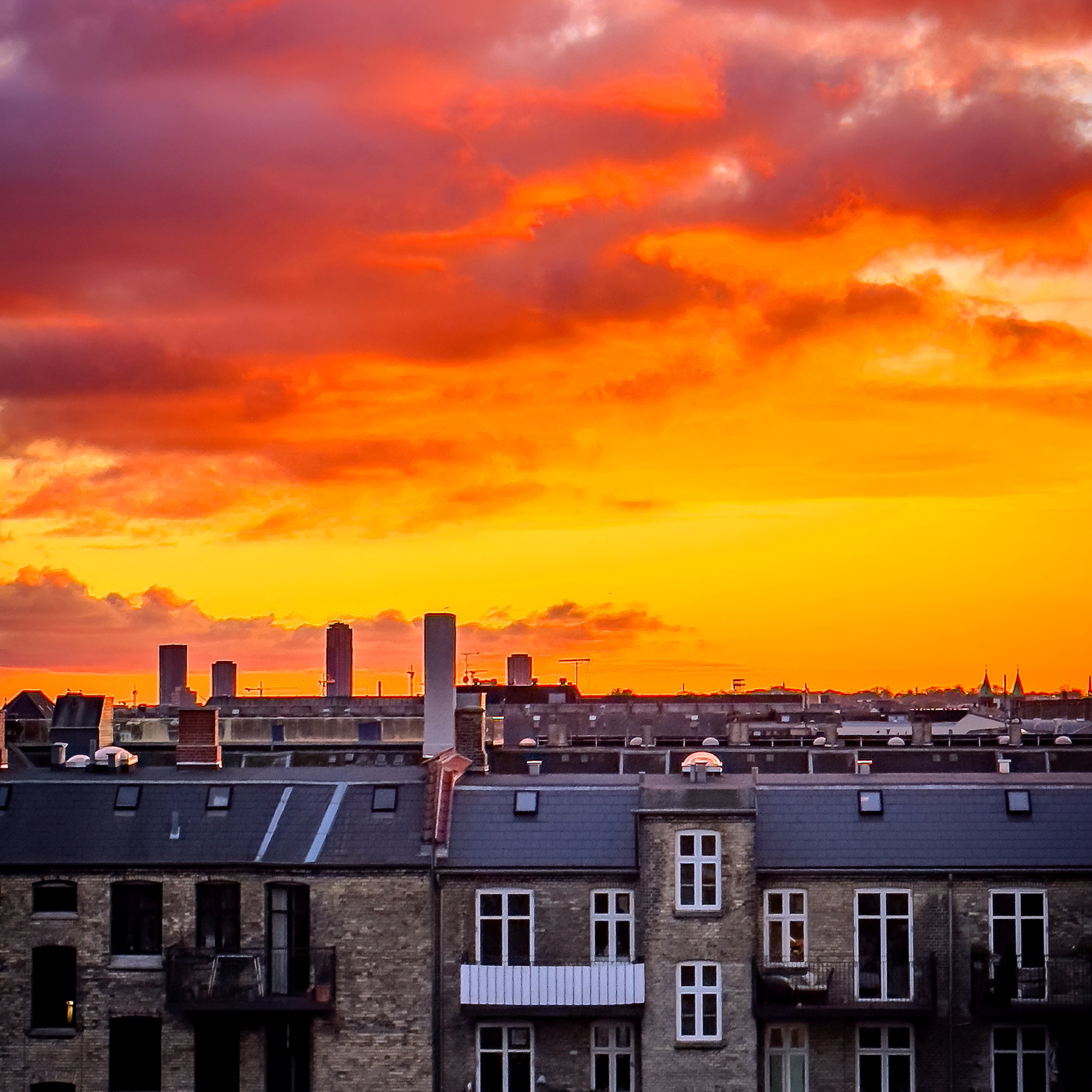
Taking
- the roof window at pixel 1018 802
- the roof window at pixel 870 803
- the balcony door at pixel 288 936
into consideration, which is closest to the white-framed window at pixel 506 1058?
the balcony door at pixel 288 936

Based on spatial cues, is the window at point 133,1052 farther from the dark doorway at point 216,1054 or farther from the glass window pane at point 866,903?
the glass window pane at point 866,903

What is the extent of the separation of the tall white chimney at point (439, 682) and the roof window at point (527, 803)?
1959 cm

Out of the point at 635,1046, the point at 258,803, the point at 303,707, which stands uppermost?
the point at 303,707

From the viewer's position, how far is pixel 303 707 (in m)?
137

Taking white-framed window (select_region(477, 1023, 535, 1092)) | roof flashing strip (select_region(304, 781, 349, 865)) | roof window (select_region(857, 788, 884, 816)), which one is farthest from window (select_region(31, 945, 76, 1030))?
roof window (select_region(857, 788, 884, 816))

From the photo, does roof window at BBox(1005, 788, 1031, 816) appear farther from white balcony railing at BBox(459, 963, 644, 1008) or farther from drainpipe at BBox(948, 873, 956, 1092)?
white balcony railing at BBox(459, 963, 644, 1008)

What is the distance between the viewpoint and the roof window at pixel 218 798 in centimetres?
4856

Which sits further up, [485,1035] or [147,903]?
[147,903]

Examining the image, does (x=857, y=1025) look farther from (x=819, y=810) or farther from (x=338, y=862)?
(x=338, y=862)

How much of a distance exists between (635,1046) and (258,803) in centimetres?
1205

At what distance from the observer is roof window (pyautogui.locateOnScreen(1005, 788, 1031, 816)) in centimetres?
4672

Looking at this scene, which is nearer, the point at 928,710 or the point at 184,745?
the point at 184,745

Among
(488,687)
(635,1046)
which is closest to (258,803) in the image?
(635,1046)

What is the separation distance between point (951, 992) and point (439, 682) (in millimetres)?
29067
